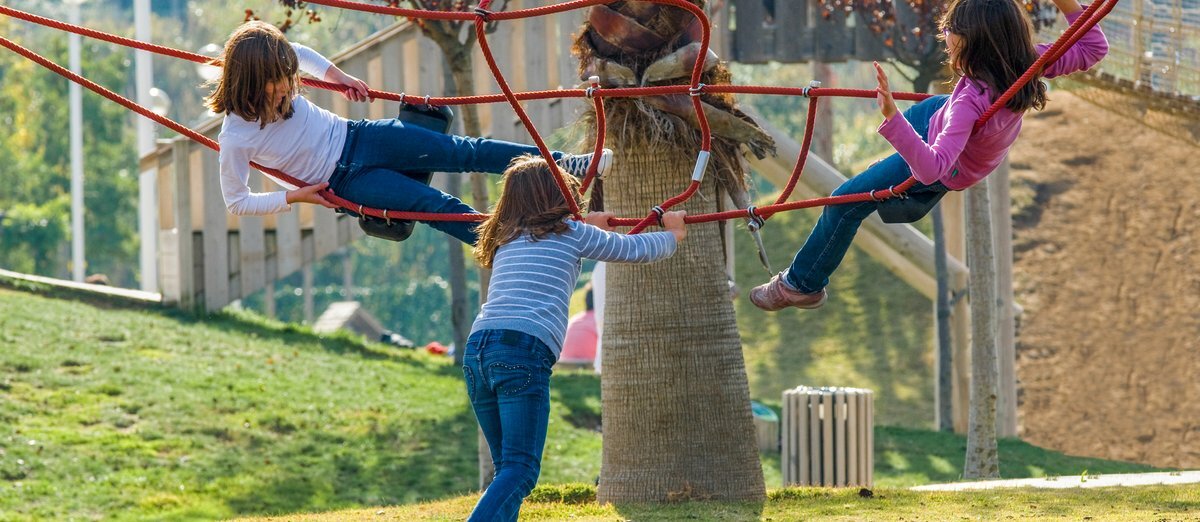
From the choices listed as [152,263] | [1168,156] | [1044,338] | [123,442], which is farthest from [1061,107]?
[123,442]

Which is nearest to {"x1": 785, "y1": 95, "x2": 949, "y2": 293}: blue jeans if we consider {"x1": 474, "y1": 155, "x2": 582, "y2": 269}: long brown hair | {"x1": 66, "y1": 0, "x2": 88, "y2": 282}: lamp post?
{"x1": 474, "y1": 155, "x2": 582, "y2": 269}: long brown hair

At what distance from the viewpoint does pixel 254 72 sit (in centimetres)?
563

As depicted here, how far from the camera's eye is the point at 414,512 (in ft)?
24.6

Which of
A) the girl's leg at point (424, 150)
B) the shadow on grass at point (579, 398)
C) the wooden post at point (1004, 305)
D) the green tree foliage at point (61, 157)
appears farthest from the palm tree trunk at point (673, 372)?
the green tree foliage at point (61, 157)

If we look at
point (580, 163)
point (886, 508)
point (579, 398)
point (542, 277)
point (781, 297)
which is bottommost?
point (579, 398)

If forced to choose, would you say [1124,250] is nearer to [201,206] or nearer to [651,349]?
[201,206]

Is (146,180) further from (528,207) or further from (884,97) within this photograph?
(884,97)

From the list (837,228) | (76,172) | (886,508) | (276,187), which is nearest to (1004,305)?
(276,187)

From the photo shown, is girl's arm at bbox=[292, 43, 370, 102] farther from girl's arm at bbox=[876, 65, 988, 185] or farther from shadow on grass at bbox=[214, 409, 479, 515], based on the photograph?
shadow on grass at bbox=[214, 409, 479, 515]

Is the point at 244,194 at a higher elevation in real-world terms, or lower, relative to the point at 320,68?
lower

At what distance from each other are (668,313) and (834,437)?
12.3 feet

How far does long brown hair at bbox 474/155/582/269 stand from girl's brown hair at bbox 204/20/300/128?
3.41 ft

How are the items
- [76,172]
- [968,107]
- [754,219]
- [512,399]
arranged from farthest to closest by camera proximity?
[76,172]
[754,219]
[968,107]
[512,399]

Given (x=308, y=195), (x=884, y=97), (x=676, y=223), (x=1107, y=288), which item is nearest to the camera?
(x=884, y=97)
